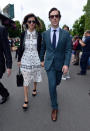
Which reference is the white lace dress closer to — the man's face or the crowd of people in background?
the crowd of people in background

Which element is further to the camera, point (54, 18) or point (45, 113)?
point (45, 113)

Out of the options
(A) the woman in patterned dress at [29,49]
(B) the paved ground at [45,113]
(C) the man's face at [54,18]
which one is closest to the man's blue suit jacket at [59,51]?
(C) the man's face at [54,18]

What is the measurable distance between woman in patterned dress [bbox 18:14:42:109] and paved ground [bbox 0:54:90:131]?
0.31 meters

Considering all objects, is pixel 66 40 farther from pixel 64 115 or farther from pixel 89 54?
pixel 89 54

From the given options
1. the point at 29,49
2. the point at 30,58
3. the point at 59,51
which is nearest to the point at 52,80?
the point at 59,51

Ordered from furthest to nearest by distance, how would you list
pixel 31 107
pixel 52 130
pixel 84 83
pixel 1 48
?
1. pixel 84 83
2. pixel 31 107
3. pixel 1 48
4. pixel 52 130

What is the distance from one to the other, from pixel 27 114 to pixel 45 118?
394 mm

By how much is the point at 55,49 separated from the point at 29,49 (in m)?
0.65

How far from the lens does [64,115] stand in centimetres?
332

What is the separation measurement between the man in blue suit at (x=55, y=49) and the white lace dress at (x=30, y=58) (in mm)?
320

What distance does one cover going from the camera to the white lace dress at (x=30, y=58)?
3424 mm

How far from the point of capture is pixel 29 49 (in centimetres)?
348

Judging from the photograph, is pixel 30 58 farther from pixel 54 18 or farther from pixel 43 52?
pixel 54 18

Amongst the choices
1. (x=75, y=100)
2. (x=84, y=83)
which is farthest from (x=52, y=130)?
(x=84, y=83)
